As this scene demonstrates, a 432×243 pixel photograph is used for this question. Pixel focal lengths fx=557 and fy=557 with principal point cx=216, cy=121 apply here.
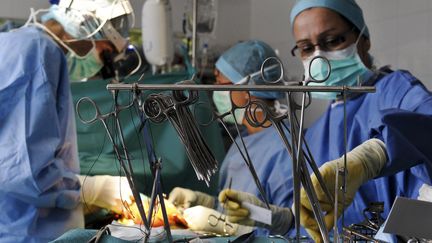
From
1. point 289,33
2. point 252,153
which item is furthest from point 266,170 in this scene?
point 289,33

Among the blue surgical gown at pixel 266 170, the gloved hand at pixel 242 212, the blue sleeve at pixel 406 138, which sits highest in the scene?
the blue sleeve at pixel 406 138

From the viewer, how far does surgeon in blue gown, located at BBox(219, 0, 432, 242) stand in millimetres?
1141

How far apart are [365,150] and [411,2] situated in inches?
52.8

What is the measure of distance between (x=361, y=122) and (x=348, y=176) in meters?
0.53

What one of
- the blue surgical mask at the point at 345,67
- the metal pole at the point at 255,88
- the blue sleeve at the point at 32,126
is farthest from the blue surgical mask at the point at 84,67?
the metal pole at the point at 255,88

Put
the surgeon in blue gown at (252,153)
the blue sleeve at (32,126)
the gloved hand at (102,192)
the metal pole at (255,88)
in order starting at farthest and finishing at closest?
the surgeon in blue gown at (252,153) → the gloved hand at (102,192) → the blue sleeve at (32,126) → the metal pole at (255,88)

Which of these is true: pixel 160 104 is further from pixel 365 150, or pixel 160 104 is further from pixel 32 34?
pixel 32 34

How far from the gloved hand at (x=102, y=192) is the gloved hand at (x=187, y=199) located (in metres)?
0.18

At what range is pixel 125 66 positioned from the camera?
9.64ft

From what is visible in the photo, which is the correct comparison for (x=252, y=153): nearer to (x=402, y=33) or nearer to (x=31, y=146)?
(x=402, y=33)

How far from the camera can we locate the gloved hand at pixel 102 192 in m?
1.72

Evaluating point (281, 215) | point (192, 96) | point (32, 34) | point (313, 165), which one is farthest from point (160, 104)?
point (32, 34)

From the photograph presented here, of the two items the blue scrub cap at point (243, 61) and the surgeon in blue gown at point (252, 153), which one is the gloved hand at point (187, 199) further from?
the blue scrub cap at point (243, 61)

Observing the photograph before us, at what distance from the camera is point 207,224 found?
1.59 meters
